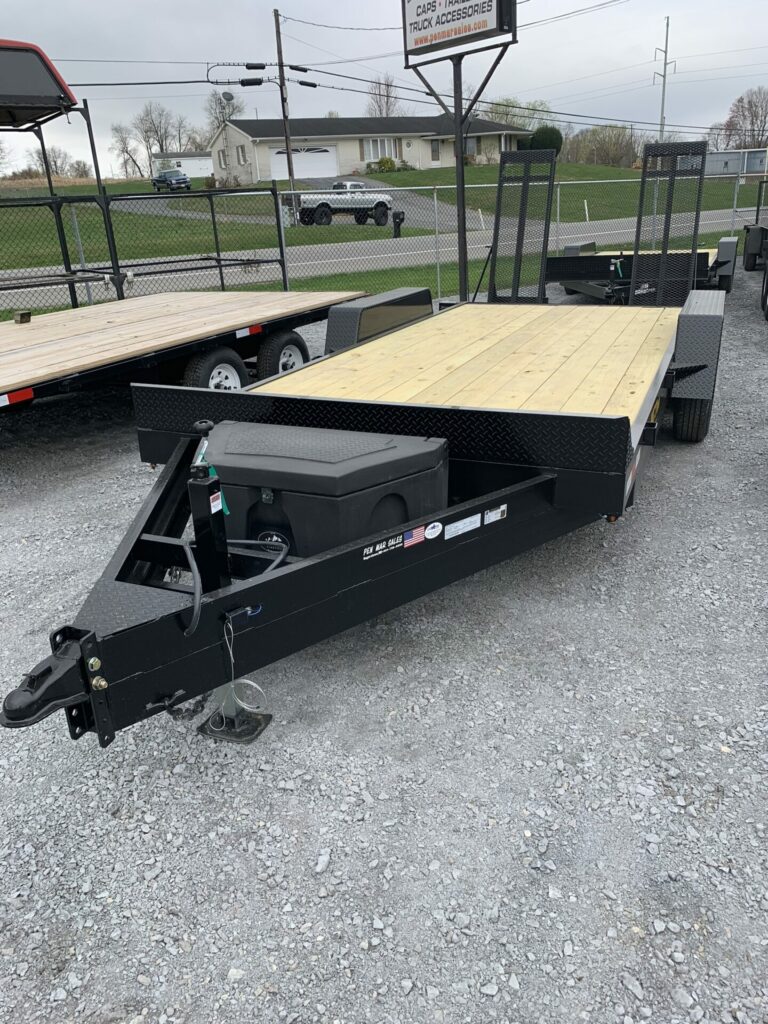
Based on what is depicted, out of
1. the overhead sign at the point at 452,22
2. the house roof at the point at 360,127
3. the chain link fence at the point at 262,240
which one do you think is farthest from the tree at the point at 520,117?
the overhead sign at the point at 452,22

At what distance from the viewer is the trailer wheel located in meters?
6.02

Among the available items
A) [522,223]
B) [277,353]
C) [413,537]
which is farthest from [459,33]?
[413,537]

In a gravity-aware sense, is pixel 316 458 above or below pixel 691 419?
above

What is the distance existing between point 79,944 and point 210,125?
85004 millimetres

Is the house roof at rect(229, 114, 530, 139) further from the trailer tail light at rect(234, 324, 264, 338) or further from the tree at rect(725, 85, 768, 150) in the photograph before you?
the trailer tail light at rect(234, 324, 264, 338)

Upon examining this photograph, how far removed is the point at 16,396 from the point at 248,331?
87.3 inches

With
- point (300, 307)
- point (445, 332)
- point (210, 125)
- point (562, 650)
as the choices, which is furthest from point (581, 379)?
point (210, 125)

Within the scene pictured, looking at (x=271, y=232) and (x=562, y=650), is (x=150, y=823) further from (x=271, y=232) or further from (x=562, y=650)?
(x=271, y=232)

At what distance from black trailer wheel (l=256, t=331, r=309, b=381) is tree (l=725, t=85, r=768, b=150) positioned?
7950cm

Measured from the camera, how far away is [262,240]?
22922 millimetres

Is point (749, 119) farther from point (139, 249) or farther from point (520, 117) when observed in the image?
point (139, 249)

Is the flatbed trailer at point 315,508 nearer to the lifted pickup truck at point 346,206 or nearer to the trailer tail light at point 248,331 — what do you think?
the trailer tail light at point 248,331

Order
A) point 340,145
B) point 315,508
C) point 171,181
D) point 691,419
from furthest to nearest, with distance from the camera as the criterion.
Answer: point 340,145, point 171,181, point 691,419, point 315,508

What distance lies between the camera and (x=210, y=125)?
3002 inches
